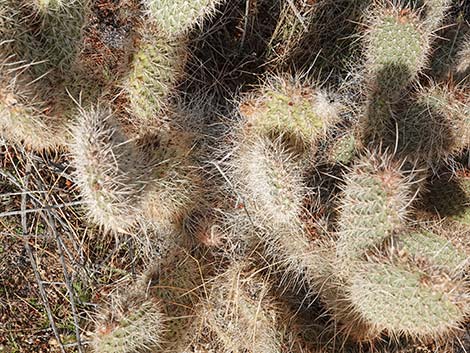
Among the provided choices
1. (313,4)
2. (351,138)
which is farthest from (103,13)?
(351,138)

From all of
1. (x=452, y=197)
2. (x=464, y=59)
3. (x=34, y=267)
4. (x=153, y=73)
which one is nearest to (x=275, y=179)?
(x=153, y=73)

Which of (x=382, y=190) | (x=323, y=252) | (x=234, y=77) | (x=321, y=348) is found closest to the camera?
(x=382, y=190)

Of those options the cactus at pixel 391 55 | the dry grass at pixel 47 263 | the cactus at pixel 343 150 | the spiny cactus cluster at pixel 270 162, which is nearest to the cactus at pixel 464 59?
the spiny cactus cluster at pixel 270 162

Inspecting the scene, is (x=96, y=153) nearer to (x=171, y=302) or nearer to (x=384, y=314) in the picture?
(x=171, y=302)

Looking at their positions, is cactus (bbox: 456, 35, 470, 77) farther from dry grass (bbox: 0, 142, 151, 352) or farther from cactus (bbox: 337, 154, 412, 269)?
dry grass (bbox: 0, 142, 151, 352)

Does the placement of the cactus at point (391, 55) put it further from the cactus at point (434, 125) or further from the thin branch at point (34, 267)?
the thin branch at point (34, 267)

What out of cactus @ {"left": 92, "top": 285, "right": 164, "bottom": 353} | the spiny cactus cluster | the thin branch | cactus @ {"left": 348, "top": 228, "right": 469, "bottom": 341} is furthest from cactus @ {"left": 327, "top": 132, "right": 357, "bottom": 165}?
the thin branch

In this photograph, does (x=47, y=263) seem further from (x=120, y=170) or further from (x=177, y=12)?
(x=177, y=12)
